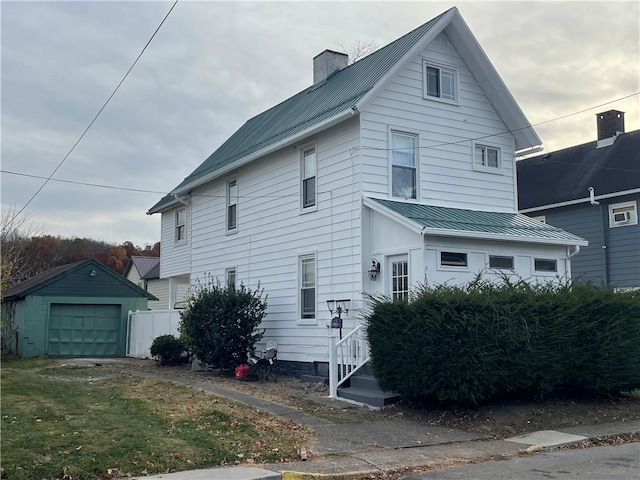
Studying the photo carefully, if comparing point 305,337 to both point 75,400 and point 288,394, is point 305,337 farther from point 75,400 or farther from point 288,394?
point 75,400

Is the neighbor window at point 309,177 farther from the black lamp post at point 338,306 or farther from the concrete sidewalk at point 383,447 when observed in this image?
the concrete sidewalk at point 383,447

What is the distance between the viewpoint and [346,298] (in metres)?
14.9

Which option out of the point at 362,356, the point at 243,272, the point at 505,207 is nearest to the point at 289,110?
the point at 243,272

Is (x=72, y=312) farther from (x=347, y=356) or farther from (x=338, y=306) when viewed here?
(x=347, y=356)

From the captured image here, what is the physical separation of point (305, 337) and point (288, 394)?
98.4 inches

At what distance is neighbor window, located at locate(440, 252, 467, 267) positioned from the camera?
1362cm

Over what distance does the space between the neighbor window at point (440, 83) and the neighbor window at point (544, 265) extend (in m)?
4.43

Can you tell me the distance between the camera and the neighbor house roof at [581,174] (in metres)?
22.6

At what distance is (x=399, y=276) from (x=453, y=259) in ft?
3.78

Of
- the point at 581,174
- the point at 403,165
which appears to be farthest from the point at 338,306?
the point at 581,174

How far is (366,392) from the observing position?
12.9 m

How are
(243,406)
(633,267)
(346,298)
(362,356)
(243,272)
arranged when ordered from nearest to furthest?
1. (243,406)
2. (362,356)
3. (346,298)
4. (243,272)
5. (633,267)

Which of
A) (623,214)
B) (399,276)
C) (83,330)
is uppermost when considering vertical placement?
(623,214)

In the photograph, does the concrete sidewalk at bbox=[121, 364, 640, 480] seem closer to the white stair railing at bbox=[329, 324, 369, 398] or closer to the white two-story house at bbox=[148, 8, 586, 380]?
the white stair railing at bbox=[329, 324, 369, 398]
